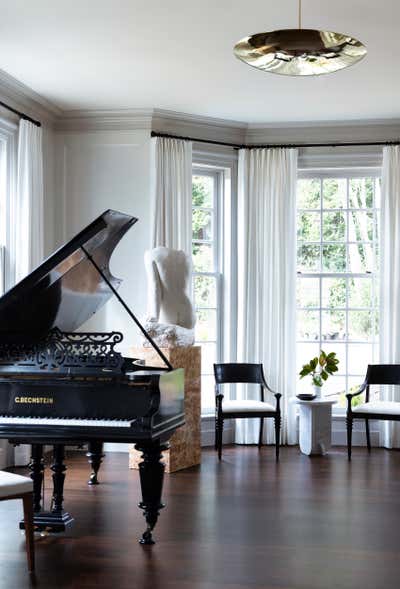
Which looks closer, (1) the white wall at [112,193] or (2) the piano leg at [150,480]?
(2) the piano leg at [150,480]

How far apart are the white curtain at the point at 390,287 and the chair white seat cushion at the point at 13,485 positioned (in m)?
5.00

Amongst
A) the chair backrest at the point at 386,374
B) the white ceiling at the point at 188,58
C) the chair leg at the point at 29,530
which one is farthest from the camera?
the chair backrest at the point at 386,374

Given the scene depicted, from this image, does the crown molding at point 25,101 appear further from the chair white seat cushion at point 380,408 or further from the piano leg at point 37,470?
the chair white seat cushion at point 380,408

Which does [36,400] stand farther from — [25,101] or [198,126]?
[198,126]

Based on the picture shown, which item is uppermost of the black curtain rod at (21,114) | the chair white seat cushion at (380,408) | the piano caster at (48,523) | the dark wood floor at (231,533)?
the black curtain rod at (21,114)

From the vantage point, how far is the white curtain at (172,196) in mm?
8312

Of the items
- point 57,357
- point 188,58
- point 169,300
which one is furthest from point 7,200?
point 57,357

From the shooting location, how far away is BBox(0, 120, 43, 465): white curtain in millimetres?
7461

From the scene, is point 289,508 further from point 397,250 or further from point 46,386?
point 397,250

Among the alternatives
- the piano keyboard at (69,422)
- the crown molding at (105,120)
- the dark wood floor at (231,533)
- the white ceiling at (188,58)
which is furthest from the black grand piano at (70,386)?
the crown molding at (105,120)

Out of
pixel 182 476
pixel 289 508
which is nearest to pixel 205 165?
pixel 182 476

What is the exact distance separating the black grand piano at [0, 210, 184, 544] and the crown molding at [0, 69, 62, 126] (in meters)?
2.74

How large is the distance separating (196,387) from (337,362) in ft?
5.07

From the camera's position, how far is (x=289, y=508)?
19.3 feet
